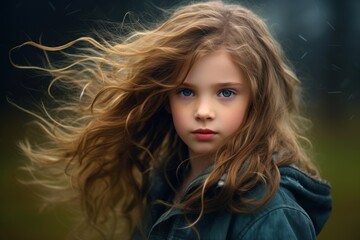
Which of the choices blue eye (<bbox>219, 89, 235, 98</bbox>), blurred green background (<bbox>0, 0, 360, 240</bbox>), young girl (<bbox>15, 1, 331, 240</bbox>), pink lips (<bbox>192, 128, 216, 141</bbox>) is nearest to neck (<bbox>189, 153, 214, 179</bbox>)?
young girl (<bbox>15, 1, 331, 240</bbox>)

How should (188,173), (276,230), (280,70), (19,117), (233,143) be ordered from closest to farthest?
(276,230) → (233,143) → (280,70) → (188,173) → (19,117)

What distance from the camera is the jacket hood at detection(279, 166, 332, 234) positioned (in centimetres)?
213

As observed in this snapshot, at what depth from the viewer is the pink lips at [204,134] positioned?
214 centimetres

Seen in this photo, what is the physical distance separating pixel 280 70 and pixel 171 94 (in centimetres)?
38

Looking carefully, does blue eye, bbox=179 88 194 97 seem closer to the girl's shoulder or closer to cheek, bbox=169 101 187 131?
cheek, bbox=169 101 187 131

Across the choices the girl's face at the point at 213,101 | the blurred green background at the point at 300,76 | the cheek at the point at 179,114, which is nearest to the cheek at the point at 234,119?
the girl's face at the point at 213,101

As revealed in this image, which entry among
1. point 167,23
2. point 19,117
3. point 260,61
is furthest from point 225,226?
→ point 19,117

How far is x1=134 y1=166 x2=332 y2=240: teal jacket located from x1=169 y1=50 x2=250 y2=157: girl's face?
0.45ft

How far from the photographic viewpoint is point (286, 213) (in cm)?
201

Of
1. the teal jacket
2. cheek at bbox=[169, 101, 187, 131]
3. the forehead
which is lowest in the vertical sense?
the teal jacket

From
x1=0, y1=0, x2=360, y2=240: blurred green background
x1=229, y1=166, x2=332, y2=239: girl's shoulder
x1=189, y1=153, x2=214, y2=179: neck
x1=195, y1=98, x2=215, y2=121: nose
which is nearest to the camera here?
x1=229, y1=166, x2=332, y2=239: girl's shoulder

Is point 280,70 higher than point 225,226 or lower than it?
higher

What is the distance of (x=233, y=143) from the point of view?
2.16m

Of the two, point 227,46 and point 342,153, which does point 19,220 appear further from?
point 227,46
